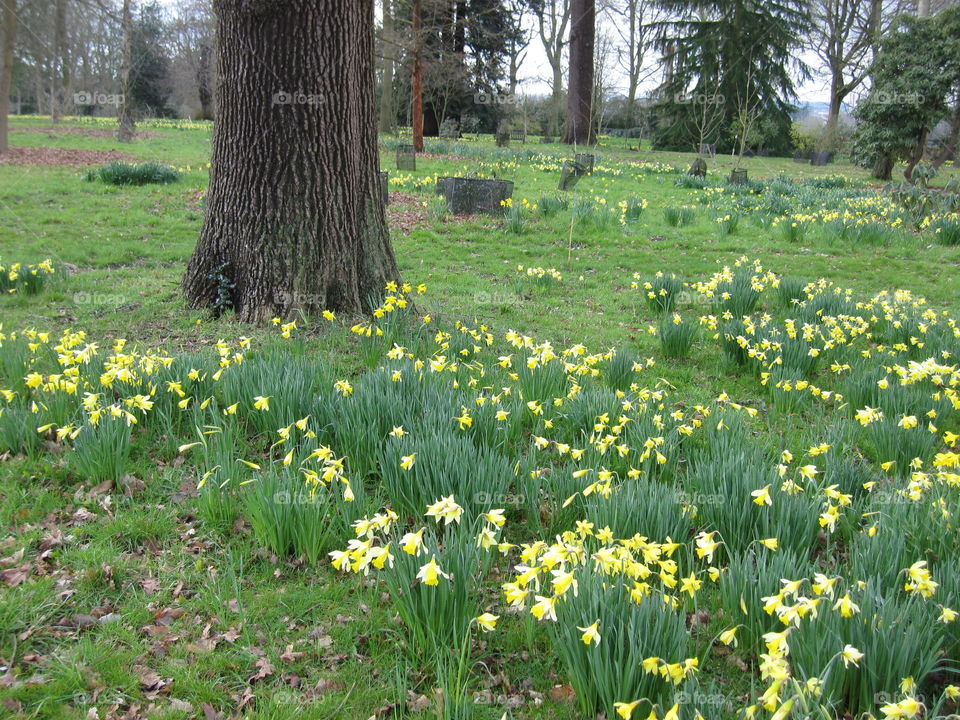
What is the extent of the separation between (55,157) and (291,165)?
47.5 feet

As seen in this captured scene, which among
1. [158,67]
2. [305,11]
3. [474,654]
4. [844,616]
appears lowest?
[474,654]

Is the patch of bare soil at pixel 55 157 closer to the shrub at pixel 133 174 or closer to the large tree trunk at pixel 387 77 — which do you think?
the shrub at pixel 133 174

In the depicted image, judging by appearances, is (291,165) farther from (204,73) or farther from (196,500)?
(204,73)

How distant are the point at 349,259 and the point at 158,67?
40.0 m

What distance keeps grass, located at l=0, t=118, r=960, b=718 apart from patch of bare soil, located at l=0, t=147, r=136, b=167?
266 centimetres

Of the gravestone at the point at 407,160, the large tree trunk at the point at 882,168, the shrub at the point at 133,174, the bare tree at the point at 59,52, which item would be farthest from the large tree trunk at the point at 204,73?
the large tree trunk at the point at 882,168

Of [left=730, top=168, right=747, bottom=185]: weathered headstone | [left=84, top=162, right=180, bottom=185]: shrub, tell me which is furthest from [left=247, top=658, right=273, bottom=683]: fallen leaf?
[left=730, top=168, right=747, bottom=185]: weathered headstone

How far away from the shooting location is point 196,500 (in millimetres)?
3168

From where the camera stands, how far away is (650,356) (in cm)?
564

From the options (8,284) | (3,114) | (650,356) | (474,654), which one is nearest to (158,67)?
(3,114)

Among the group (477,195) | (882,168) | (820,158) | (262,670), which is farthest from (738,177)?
(262,670)

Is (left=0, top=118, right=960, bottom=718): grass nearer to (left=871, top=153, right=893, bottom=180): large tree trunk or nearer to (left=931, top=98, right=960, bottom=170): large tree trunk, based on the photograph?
(left=931, top=98, right=960, bottom=170): large tree trunk

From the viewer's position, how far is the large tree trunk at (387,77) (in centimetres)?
2007

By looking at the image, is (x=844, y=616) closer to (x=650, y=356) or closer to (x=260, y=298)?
(x=650, y=356)
